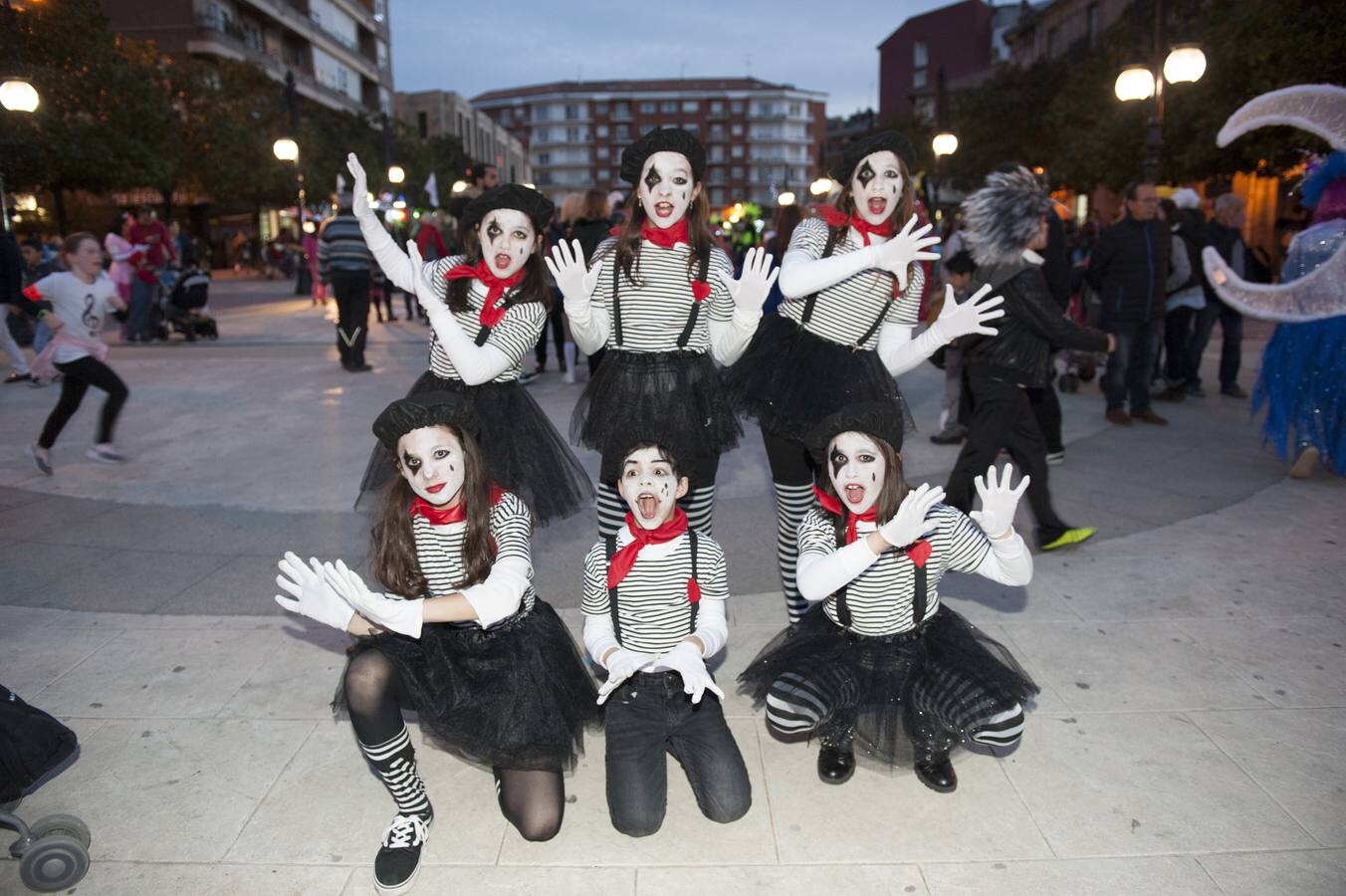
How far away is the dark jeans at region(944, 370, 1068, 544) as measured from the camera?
17.1ft

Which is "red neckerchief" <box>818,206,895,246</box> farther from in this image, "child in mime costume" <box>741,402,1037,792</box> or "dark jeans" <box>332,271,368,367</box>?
"dark jeans" <box>332,271,368,367</box>

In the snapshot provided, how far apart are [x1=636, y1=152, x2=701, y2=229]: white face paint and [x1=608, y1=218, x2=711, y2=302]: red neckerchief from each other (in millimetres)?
22

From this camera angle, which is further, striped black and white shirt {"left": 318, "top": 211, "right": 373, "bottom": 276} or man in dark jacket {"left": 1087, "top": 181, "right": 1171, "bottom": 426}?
striped black and white shirt {"left": 318, "top": 211, "right": 373, "bottom": 276}

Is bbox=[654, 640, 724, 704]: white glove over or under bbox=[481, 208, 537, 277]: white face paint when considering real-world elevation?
under

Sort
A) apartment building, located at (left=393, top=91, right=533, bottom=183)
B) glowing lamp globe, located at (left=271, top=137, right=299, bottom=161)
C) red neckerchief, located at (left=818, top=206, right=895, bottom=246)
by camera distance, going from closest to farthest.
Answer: red neckerchief, located at (left=818, top=206, right=895, bottom=246)
glowing lamp globe, located at (left=271, top=137, right=299, bottom=161)
apartment building, located at (left=393, top=91, right=533, bottom=183)

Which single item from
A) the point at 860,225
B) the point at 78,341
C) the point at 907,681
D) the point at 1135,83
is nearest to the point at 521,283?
the point at 860,225

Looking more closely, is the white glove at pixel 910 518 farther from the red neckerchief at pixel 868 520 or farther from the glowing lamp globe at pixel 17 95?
the glowing lamp globe at pixel 17 95

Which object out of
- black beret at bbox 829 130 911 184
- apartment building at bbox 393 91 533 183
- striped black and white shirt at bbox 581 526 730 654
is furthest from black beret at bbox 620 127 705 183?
apartment building at bbox 393 91 533 183

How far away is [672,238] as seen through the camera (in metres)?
3.62

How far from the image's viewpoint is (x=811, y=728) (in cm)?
312

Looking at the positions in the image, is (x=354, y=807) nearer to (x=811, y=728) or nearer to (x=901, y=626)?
(x=811, y=728)

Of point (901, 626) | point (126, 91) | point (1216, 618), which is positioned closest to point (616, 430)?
point (901, 626)

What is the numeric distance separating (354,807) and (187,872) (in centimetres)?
49

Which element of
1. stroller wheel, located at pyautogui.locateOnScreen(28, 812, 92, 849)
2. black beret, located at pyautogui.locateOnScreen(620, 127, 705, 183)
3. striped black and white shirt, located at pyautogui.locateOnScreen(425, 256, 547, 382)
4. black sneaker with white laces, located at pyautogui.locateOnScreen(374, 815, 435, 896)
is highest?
black beret, located at pyautogui.locateOnScreen(620, 127, 705, 183)
